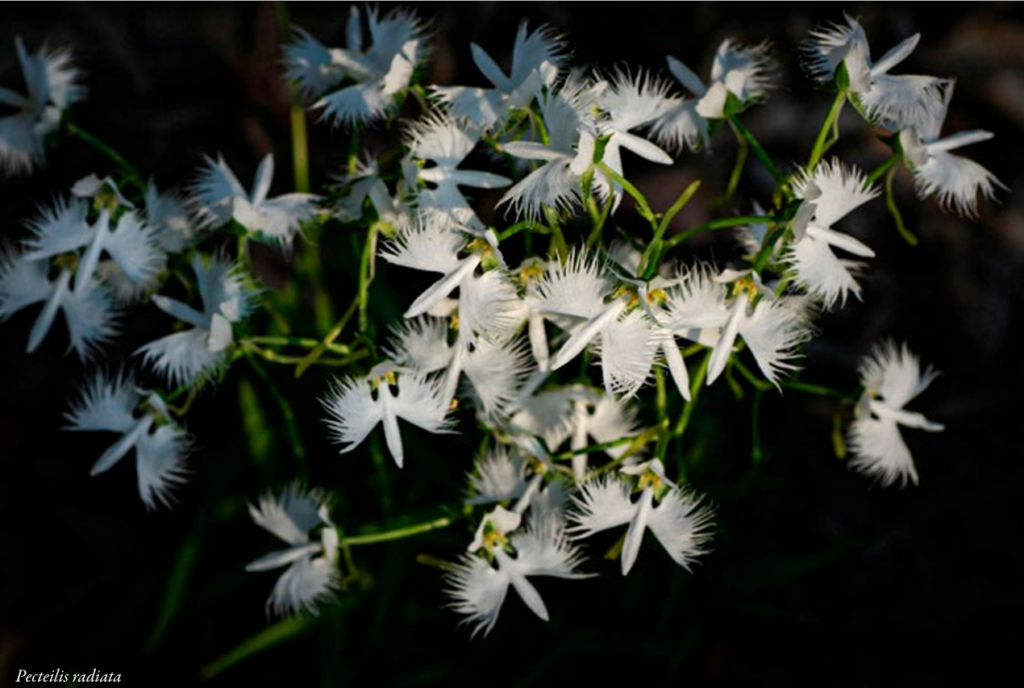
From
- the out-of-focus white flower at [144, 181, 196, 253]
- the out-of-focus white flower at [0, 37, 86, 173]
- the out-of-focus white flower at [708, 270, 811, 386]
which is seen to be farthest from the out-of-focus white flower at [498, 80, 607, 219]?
the out-of-focus white flower at [0, 37, 86, 173]

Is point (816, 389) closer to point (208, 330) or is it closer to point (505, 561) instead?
point (505, 561)

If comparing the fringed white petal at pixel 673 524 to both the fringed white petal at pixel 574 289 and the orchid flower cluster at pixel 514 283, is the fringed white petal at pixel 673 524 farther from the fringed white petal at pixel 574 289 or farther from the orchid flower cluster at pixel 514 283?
the fringed white petal at pixel 574 289

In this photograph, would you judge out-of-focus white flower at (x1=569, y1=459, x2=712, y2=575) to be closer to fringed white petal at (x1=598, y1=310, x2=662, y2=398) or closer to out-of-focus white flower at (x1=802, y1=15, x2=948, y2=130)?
fringed white petal at (x1=598, y1=310, x2=662, y2=398)

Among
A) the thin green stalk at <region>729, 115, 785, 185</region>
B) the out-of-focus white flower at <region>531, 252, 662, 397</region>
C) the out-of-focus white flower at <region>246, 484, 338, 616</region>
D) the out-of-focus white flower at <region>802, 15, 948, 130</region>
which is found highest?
the out-of-focus white flower at <region>802, 15, 948, 130</region>

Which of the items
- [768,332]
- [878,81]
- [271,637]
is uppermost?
[878,81]

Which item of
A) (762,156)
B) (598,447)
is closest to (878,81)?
(762,156)

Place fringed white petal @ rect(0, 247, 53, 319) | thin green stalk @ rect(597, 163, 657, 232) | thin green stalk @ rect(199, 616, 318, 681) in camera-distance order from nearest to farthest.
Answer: thin green stalk @ rect(597, 163, 657, 232) < fringed white petal @ rect(0, 247, 53, 319) < thin green stalk @ rect(199, 616, 318, 681)
